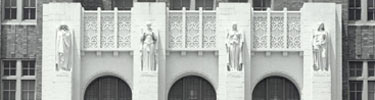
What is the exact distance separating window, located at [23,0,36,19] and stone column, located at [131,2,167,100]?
179 inches

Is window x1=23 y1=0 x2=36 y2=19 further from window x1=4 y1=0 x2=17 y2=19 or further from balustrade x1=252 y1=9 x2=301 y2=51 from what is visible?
balustrade x1=252 y1=9 x2=301 y2=51

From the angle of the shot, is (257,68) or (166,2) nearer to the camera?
(257,68)

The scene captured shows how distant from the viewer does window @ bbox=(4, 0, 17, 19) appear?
36656 millimetres

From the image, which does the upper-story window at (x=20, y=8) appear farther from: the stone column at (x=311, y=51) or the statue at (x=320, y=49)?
the statue at (x=320, y=49)

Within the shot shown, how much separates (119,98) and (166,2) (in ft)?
15.5

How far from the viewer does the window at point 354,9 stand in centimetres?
3659

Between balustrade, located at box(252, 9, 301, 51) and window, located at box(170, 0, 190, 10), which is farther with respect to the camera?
window, located at box(170, 0, 190, 10)

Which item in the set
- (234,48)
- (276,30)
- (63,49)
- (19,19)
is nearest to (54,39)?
(63,49)

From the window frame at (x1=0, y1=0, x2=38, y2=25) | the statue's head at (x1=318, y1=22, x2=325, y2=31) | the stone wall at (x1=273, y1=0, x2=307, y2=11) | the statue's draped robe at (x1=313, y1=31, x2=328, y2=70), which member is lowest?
the statue's draped robe at (x1=313, y1=31, x2=328, y2=70)

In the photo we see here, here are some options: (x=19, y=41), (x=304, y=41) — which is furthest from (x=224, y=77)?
(x=19, y=41)

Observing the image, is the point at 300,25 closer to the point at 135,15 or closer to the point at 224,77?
the point at 224,77

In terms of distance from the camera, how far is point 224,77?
3447cm

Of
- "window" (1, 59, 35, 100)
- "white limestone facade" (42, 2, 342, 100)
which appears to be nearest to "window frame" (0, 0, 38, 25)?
"window" (1, 59, 35, 100)

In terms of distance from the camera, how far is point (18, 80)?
36062 mm
